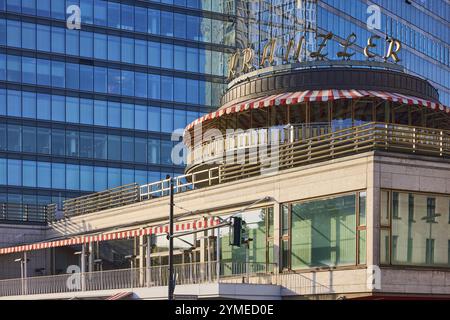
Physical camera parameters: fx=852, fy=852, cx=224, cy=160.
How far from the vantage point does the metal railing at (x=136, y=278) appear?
3139 centimetres

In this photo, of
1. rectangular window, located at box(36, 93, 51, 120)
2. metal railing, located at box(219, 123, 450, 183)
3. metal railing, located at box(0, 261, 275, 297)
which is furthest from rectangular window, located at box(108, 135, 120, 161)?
metal railing, located at box(219, 123, 450, 183)

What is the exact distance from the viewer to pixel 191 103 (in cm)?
8594

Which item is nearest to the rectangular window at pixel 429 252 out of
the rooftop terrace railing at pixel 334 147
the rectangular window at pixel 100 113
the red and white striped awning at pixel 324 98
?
the rooftop terrace railing at pixel 334 147

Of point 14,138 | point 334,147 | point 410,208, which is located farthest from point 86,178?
point 410,208

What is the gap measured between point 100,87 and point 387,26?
36.2 m

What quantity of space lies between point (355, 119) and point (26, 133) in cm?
4983

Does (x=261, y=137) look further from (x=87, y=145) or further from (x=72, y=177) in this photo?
(x=87, y=145)

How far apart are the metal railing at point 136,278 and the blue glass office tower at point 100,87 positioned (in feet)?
119

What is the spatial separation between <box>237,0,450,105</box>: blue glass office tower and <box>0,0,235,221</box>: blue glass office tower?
479 cm

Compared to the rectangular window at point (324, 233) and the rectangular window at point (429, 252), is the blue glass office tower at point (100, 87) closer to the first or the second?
the rectangular window at point (324, 233)

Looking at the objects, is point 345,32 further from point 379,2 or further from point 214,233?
point 214,233

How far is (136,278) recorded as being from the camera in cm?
3512

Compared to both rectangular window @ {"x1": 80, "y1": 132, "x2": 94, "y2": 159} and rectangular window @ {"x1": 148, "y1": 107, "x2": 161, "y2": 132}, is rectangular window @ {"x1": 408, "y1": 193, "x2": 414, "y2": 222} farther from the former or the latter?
rectangular window @ {"x1": 148, "y1": 107, "x2": 161, "y2": 132}

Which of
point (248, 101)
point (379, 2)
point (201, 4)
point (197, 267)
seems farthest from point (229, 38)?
point (197, 267)
